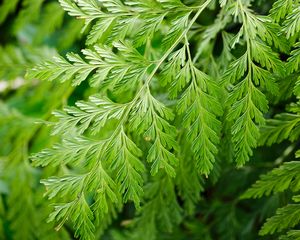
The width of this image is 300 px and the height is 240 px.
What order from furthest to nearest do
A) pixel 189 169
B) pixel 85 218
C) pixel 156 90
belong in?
pixel 156 90 → pixel 189 169 → pixel 85 218

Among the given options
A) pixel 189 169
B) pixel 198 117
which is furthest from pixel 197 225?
pixel 198 117

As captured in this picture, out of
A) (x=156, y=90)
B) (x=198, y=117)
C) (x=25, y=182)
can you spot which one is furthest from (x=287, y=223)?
(x=25, y=182)

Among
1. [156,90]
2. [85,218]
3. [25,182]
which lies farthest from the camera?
[25,182]

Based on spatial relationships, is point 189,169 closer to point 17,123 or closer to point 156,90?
point 156,90

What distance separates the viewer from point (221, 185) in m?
1.42

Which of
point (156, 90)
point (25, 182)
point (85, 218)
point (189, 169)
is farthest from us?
point (25, 182)

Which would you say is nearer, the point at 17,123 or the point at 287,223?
the point at 287,223

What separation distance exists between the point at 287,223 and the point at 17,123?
0.94 m

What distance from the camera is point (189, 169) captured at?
3.27 ft

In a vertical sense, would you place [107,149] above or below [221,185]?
above

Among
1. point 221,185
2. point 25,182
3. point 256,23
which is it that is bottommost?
point 25,182

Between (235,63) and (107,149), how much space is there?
0.89 feet

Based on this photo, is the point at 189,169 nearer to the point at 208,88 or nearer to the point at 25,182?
the point at 208,88

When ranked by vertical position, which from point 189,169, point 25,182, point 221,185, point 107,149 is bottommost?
point 25,182
